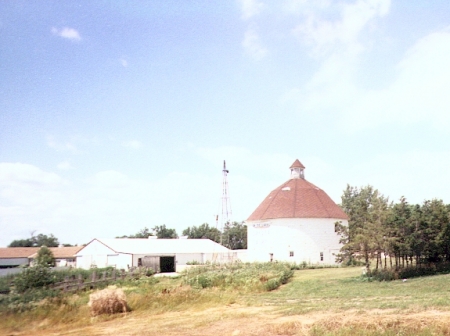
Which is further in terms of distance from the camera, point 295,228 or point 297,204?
point 297,204

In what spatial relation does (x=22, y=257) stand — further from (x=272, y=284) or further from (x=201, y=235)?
(x=272, y=284)

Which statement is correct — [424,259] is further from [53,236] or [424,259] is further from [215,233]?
[53,236]

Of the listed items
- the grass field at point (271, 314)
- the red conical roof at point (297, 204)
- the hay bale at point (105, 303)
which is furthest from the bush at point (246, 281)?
the red conical roof at point (297, 204)

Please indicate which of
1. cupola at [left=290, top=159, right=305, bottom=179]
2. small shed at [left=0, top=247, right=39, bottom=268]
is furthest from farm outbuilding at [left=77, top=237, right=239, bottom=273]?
small shed at [left=0, top=247, right=39, bottom=268]

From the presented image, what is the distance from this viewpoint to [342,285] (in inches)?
1005

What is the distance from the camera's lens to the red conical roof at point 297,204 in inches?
1929

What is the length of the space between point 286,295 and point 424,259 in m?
11.8

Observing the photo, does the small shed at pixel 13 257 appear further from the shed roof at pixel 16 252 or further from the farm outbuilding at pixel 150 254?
the farm outbuilding at pixel 150 254

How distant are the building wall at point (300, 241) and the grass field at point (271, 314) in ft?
72.7

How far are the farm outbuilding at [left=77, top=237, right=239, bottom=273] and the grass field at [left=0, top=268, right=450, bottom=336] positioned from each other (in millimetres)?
26007

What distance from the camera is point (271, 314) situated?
53.3 feet

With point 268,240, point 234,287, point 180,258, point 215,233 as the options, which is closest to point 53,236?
point 215,233

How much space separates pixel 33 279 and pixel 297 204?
30304mm

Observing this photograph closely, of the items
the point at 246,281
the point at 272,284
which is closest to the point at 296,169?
the point at 246,281
